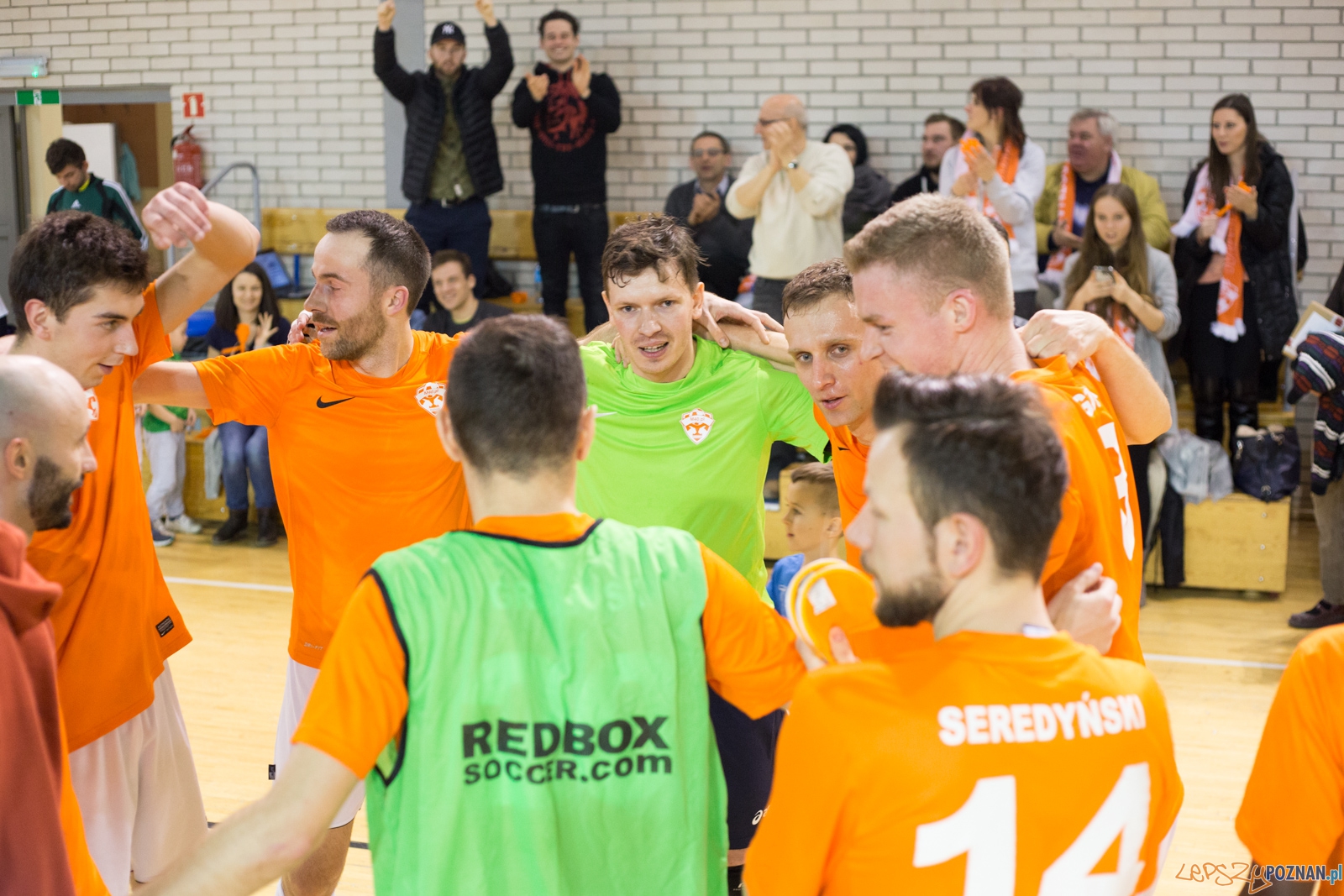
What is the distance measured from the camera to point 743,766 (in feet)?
10.3

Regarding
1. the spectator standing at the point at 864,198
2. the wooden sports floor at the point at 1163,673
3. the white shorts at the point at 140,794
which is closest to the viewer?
the white shorts at the point at 140,794

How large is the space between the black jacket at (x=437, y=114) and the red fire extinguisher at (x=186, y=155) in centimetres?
281

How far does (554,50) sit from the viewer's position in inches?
368

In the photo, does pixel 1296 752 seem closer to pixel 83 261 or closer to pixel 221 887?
pixel 221 887

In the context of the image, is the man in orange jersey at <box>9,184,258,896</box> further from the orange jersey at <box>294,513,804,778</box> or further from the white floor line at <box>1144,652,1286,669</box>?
the white floor line at <box>1144,652,1286,669</box>

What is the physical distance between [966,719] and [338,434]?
2.24m

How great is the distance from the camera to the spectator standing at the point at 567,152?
9.35 metres

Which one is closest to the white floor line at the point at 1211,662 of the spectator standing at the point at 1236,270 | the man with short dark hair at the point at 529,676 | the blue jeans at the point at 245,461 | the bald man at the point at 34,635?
the spectator standing at the point at 1236,270

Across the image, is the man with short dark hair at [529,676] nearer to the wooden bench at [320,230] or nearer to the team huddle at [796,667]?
the team huddle at [796,667]

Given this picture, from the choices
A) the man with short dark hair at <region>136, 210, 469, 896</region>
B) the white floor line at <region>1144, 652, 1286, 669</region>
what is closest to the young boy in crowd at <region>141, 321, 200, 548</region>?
the man with short dark hair at <region>136, 210, 469, 896</region>

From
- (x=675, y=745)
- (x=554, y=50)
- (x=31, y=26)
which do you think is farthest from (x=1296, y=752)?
(x=31, y=26)

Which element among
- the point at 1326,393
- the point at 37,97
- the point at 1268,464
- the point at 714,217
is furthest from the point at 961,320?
the point at 37,97

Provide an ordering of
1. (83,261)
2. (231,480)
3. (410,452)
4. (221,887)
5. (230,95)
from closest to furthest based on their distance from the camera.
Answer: (221,887) < (83,261) < (410,452) < (231,480) < (230,95)

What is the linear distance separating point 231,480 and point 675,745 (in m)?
7.65
